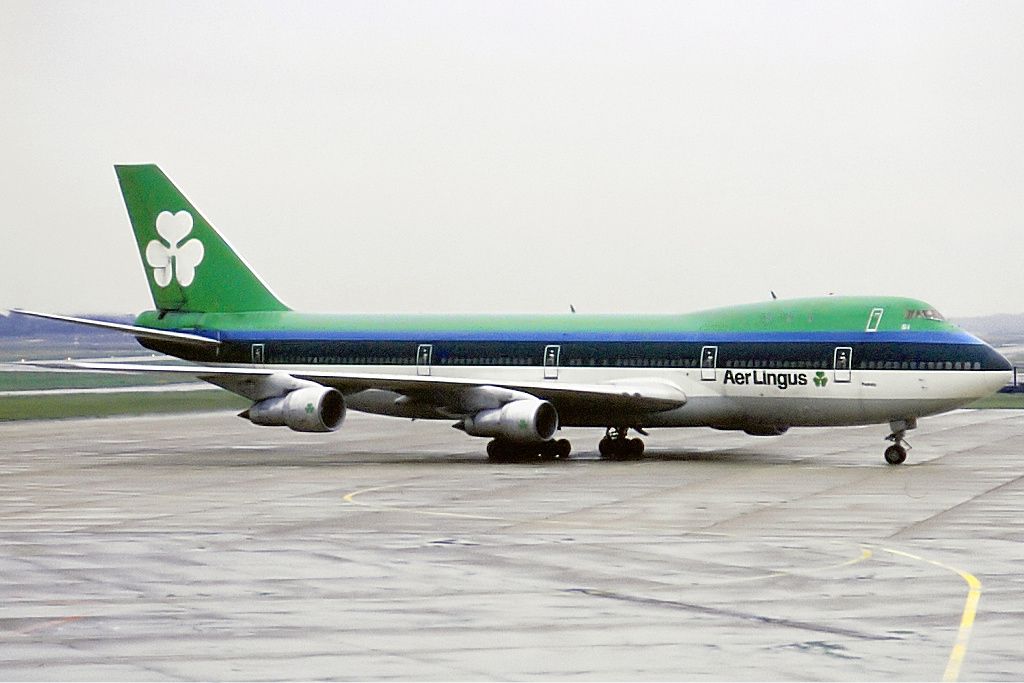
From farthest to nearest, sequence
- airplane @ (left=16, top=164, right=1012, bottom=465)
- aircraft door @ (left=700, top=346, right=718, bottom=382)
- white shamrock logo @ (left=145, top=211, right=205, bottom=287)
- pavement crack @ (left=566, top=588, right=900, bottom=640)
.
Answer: white shamrock logo @ (left=145, top=211, right=205, bottom=287) → aircraft door @ (left=700, top=346, right=718, bottom=382) → airplane @ (left=16, top=164, right=1012, bottom=465) → pavement crack @ (left=566, top=588, right=900, bottom=640)

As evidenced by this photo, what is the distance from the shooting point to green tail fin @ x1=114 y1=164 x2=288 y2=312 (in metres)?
47.9

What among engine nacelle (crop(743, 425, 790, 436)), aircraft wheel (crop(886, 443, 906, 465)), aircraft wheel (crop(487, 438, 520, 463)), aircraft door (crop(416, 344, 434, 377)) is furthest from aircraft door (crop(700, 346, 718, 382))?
aircraft door (crop(416, 344, 434, 377))

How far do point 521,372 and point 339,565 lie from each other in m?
21.9

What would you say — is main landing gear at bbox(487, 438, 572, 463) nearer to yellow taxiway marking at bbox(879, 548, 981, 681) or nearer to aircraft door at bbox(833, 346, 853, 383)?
aircraft door at bbox(833, 346, 853, 383)

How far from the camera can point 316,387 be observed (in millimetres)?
41344

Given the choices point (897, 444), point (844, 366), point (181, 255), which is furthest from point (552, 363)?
point (181, 255)

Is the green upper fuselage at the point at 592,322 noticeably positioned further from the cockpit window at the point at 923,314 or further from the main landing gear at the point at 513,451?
the main landing gear at the point at 513,451

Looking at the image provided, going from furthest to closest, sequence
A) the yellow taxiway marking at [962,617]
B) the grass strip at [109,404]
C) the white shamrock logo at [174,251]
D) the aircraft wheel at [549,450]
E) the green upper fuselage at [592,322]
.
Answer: the grass strip at [109,404], the white shamrock logo at [174,251], the aircraft wheel at [549,450], the green upper fuselage at [592,322], the yellow taxiway marking at [962,617]

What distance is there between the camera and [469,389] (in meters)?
41.5

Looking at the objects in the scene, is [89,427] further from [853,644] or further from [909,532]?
[853,644]

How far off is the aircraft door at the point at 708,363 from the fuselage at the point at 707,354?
3 centimetres

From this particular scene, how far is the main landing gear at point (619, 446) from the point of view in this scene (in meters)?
43.4

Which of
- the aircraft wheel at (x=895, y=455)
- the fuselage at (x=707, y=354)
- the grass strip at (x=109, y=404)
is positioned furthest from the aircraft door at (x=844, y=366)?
the grass strip at (x=109, y=404)

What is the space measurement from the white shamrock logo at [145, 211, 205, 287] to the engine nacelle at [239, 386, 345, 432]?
8.19 m
